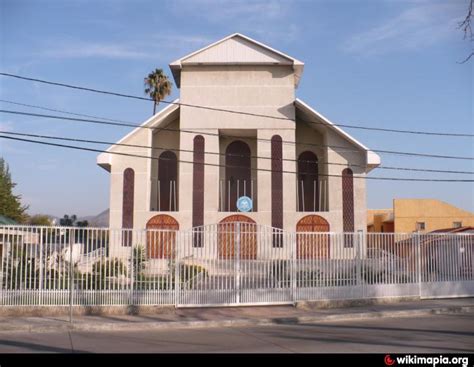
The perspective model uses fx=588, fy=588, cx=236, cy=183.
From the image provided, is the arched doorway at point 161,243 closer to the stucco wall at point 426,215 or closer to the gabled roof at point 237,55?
the gabled roof at point 237,55

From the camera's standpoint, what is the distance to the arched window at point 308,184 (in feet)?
119

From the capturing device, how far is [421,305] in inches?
727

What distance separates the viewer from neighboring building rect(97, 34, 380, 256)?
34188 millimetres

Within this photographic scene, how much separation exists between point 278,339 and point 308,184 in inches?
977

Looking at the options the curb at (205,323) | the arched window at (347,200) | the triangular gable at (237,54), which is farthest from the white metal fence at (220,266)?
the triangular gable at (237,54)

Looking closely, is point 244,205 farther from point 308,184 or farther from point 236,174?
point 308,184

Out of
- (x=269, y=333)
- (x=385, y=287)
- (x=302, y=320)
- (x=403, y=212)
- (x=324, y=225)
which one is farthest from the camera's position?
(x=403, y=212)

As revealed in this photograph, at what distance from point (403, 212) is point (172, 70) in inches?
1000

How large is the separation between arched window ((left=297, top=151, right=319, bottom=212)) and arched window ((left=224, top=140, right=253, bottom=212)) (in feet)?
10.5

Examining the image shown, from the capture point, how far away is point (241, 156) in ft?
114
